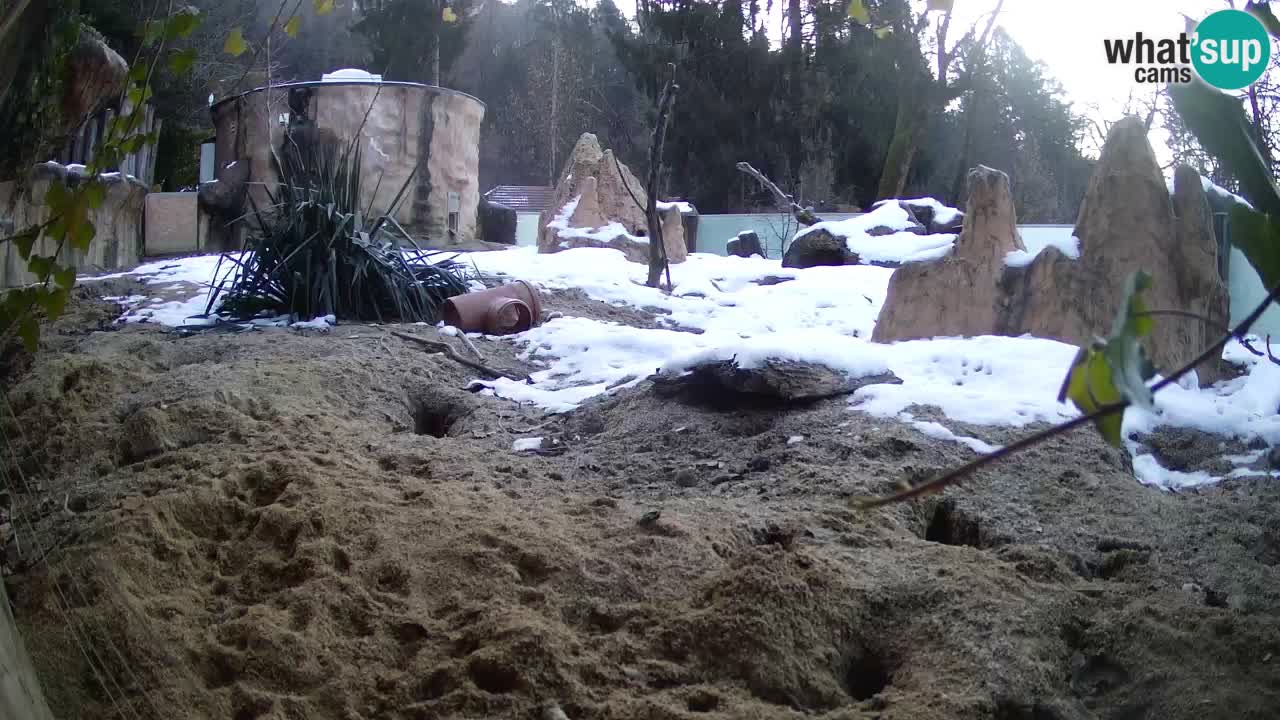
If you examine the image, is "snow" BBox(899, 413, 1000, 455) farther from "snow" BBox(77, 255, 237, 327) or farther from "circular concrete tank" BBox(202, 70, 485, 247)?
"circular concrete tank" BBox(202, 70, 485, 247)

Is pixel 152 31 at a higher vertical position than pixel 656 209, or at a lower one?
higher

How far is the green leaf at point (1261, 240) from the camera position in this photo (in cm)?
120

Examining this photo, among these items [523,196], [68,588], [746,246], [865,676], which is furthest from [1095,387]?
[523,196]

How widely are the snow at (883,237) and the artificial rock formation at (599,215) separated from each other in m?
1.66

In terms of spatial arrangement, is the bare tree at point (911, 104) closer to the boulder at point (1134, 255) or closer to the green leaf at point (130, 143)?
the boulder at point (1134, 255)

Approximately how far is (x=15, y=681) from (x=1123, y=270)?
4.34m

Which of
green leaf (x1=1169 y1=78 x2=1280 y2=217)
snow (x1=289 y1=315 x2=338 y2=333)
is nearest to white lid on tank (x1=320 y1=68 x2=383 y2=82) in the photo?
snow (x1=289 y1=315 x2=338 y2=333)

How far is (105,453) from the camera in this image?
9.87ft

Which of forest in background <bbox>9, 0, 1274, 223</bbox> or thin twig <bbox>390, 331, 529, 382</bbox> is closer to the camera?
thin twig <bbox>390, 331, 529, 382</bbox>

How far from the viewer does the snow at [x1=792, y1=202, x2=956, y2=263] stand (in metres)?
9.30

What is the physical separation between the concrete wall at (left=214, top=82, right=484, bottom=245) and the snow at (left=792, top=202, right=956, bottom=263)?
4.97 m

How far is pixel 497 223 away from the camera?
15375 mm

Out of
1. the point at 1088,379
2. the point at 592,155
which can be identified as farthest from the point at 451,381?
the point at 592,155

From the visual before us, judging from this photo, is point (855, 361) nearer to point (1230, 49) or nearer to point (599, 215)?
point (1230, 49)
